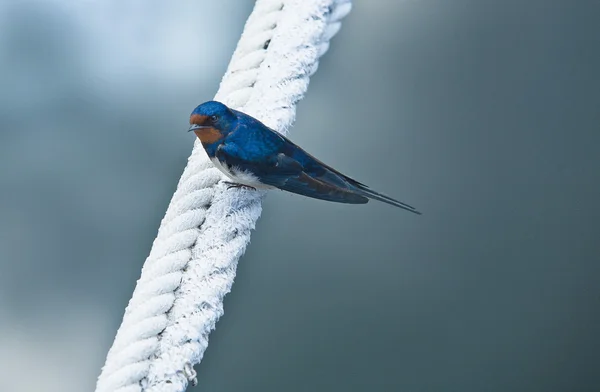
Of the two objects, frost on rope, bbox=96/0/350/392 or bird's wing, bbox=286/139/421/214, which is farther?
bird's wing, bbox=286/139/421/214

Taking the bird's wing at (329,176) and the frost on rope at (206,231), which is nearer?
the frost on rope at (206,231)

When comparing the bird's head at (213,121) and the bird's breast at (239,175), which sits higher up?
the bird's head at (213,121)

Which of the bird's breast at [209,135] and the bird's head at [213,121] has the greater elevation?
the bird's head at [213,121]

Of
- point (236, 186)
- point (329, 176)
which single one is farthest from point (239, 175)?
point (329, 176)

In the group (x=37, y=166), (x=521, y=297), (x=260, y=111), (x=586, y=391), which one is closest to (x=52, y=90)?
(x=37, y=166)

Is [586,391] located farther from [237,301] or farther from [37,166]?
[37,166]
